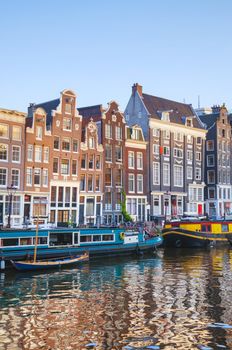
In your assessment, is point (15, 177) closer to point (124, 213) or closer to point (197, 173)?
point (124, 213)

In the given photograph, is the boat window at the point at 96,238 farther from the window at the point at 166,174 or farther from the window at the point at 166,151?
the window at the point at 166,151

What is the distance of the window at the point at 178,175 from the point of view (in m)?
82.4

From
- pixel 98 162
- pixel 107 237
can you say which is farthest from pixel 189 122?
pixel 107 237

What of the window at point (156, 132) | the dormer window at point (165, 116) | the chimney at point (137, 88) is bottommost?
the window at point (156, 132)

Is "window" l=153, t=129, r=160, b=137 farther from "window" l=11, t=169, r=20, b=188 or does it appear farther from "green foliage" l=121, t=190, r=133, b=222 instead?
"window" l=11, t=169, r=20, b=188

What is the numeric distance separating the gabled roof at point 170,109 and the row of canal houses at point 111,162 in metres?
0.24

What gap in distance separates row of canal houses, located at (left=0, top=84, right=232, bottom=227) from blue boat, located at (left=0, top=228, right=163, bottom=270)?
5.41m

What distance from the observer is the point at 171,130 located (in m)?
82.1

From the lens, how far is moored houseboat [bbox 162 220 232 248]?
5909 cm

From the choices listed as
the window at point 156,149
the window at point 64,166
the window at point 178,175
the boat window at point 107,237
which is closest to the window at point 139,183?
the window at point 156,149

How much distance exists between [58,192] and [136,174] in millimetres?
16611

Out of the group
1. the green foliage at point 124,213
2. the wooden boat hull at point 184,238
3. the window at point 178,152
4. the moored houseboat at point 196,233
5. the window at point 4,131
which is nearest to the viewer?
the window at point 4,131

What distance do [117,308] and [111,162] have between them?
150 ft

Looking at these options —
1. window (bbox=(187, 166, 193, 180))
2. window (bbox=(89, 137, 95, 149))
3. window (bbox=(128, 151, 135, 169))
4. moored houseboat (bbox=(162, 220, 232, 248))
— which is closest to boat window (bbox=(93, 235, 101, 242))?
moored houseboat (bbox=(162, 220, 232, 248))
